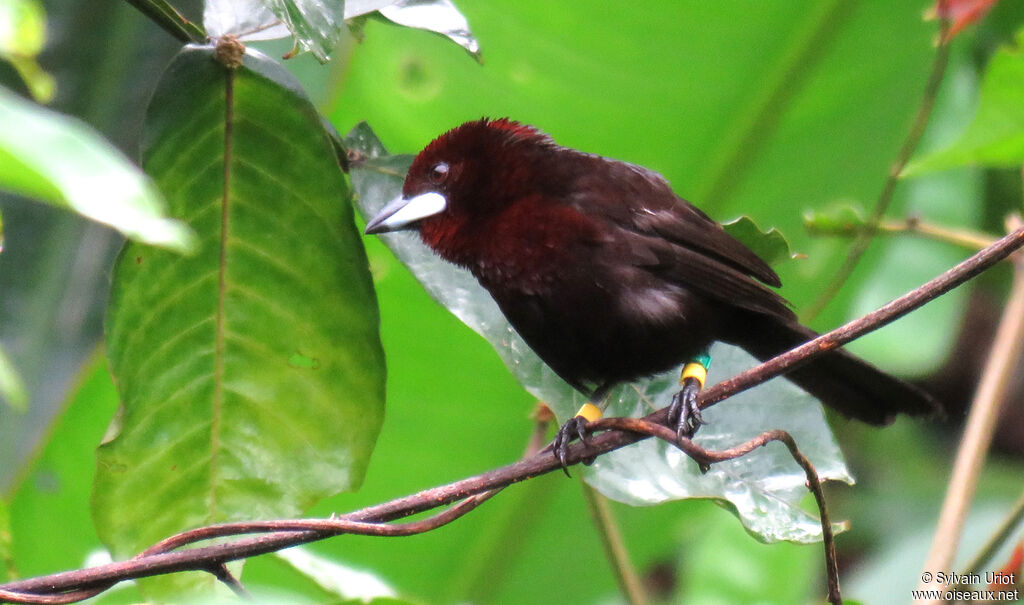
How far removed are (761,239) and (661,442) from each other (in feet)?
1.48

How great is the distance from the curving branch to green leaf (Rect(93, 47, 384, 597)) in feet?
0.95

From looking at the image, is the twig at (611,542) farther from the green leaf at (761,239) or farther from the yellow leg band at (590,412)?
the green leaf at (761,239)

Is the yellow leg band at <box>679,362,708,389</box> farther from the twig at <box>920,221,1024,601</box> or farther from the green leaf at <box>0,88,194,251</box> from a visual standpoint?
the green leaf at <box>0,88,194,251</box>

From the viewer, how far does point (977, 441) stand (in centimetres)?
249

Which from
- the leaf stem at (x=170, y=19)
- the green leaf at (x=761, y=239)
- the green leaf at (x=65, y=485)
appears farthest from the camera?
the green leaf at (x=65, y=485)

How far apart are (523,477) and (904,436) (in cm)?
454

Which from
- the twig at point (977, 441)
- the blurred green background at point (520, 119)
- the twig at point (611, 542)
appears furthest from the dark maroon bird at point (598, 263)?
the blurred green background at point (520, 119)

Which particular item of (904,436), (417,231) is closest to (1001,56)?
(417,231)

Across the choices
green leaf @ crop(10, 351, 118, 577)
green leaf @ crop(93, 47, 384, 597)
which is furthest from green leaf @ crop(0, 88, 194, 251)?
green leaf @ crop(10, 351, 118, 577)

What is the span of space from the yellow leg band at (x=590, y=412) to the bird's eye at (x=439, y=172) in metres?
0.57

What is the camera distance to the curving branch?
4.81 ft

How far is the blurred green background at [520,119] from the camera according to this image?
318cm

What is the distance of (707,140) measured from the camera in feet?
10.9

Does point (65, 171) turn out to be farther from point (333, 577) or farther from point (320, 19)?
point (333, 577)
